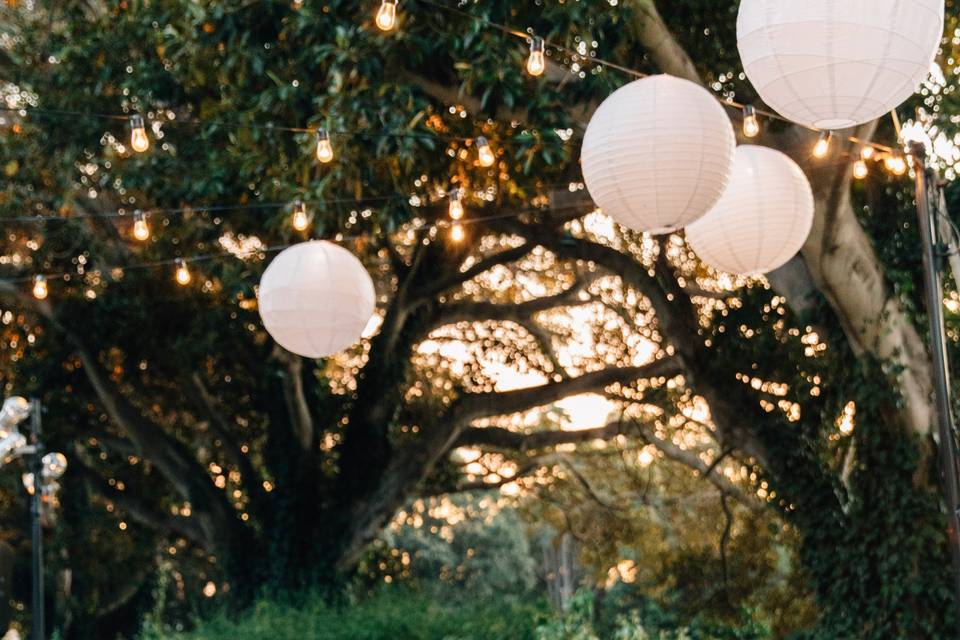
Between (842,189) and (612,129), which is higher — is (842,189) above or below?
above

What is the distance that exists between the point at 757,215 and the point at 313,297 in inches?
94.3

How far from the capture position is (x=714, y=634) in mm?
12070

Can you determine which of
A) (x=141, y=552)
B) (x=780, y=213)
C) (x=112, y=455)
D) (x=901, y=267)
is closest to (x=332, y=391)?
(x=112, y=455)

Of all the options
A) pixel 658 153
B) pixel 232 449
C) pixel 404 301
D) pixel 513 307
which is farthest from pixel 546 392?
pixel 658 153

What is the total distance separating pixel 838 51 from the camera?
439cm

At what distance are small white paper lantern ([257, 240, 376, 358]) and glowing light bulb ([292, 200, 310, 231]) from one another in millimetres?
684

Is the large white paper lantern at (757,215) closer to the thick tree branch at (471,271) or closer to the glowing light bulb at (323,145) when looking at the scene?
the glowing light bulb at (323,145)

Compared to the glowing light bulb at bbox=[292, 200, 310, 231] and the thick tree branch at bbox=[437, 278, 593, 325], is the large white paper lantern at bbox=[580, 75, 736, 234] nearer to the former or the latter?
the glowing light bulb at bbox=[292, 200, 310, 231]

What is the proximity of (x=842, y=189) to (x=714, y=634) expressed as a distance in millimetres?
5629

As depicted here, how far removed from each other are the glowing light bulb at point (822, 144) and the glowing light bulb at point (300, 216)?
2935 millimetres

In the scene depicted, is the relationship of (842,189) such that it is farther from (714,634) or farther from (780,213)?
(714,634)

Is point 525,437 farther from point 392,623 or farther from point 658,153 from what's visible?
point 658,153

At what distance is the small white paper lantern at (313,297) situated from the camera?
719cm

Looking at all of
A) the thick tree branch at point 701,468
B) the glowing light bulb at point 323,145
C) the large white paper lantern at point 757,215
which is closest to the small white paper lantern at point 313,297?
the glowing light bulb at point 323,145
